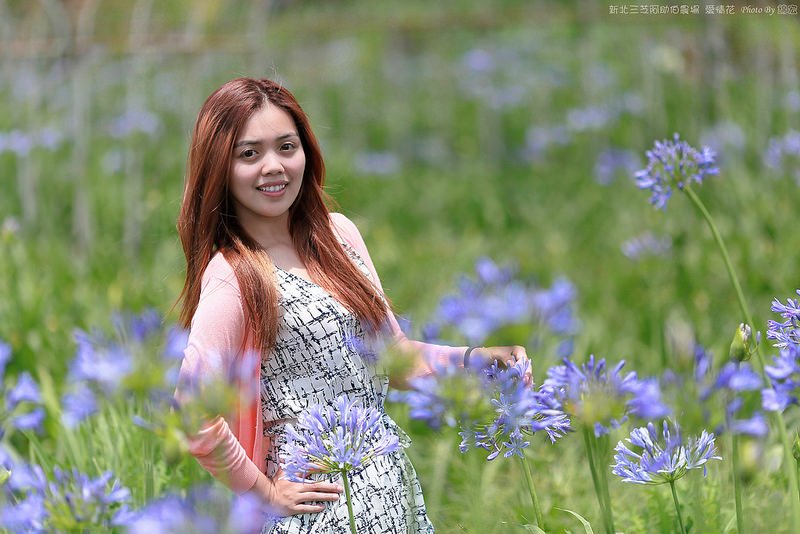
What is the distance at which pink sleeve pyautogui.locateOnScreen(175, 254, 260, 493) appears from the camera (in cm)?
113

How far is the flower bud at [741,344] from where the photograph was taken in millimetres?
1017

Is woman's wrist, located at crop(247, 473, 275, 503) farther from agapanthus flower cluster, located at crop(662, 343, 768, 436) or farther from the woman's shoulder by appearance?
agapanthus flower cluster, located at crop(662, 343, 768, 436)

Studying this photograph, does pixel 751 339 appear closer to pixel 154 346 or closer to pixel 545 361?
pixel 154 346

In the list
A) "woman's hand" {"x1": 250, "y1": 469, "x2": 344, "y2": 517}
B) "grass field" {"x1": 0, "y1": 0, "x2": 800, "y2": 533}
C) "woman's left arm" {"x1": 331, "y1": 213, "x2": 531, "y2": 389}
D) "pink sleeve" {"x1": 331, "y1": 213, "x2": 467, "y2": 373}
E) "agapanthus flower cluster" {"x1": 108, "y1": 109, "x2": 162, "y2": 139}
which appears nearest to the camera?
"woman's left arm" {"x1": 331, "y1": 213, "x2": 531, "y2": 389}

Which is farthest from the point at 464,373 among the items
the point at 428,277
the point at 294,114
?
the point at 428,277

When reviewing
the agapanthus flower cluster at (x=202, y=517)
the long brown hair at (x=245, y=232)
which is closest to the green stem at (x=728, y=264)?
the long brown hair at (x=245, y=232)

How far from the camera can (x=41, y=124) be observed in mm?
6148

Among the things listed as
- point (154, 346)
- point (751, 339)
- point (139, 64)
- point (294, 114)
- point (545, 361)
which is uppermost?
point (139, 64)

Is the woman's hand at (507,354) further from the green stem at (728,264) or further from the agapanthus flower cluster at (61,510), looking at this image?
the agapanthus flower cluster at (61,510)

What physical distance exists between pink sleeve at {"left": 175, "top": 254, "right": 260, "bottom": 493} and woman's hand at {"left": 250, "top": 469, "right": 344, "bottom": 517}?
0.12 ft

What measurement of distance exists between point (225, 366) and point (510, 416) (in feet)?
1.38

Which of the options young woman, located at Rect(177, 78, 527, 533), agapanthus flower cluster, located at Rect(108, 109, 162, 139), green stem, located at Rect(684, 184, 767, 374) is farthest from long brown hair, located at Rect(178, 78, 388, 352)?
agapanthus flower cluster, located at Rect(108, 109, 162, 139)

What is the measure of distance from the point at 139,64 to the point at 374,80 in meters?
4.29

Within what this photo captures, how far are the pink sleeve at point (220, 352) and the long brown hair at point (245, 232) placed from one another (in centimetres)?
2
